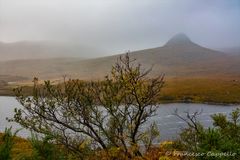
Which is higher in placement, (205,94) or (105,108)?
(105,108)

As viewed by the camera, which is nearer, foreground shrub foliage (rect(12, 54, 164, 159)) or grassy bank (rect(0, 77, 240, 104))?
foreground shrub foliage (rect(12, 54, 164, 159))

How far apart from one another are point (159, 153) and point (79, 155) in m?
4.87

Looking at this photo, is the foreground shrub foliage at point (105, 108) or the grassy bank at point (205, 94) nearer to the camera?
the foreground shrub foliage at point (105, 108)

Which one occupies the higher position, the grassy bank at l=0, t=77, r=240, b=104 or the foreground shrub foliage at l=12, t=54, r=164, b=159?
the foreground shrub foliage at l=12, t=54, r=164, b=159

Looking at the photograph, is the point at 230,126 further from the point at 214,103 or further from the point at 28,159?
the point at 214,103

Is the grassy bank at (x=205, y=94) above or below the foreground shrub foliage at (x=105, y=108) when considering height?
below

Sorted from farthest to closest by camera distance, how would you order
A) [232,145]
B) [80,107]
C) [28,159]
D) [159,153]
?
1. [80,107]
2. [159,153]
3. [232,145]
4. [28,159]

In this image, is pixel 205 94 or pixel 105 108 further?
pixel 205 94

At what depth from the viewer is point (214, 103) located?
386ft

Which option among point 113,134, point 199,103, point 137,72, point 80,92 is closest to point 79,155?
point 113,134

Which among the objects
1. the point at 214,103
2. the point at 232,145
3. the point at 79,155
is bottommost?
the point at 214,103

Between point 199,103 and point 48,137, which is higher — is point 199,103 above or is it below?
below

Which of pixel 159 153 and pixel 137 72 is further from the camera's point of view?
pixel 137 72

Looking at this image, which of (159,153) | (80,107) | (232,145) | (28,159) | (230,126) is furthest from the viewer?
(230,126)
